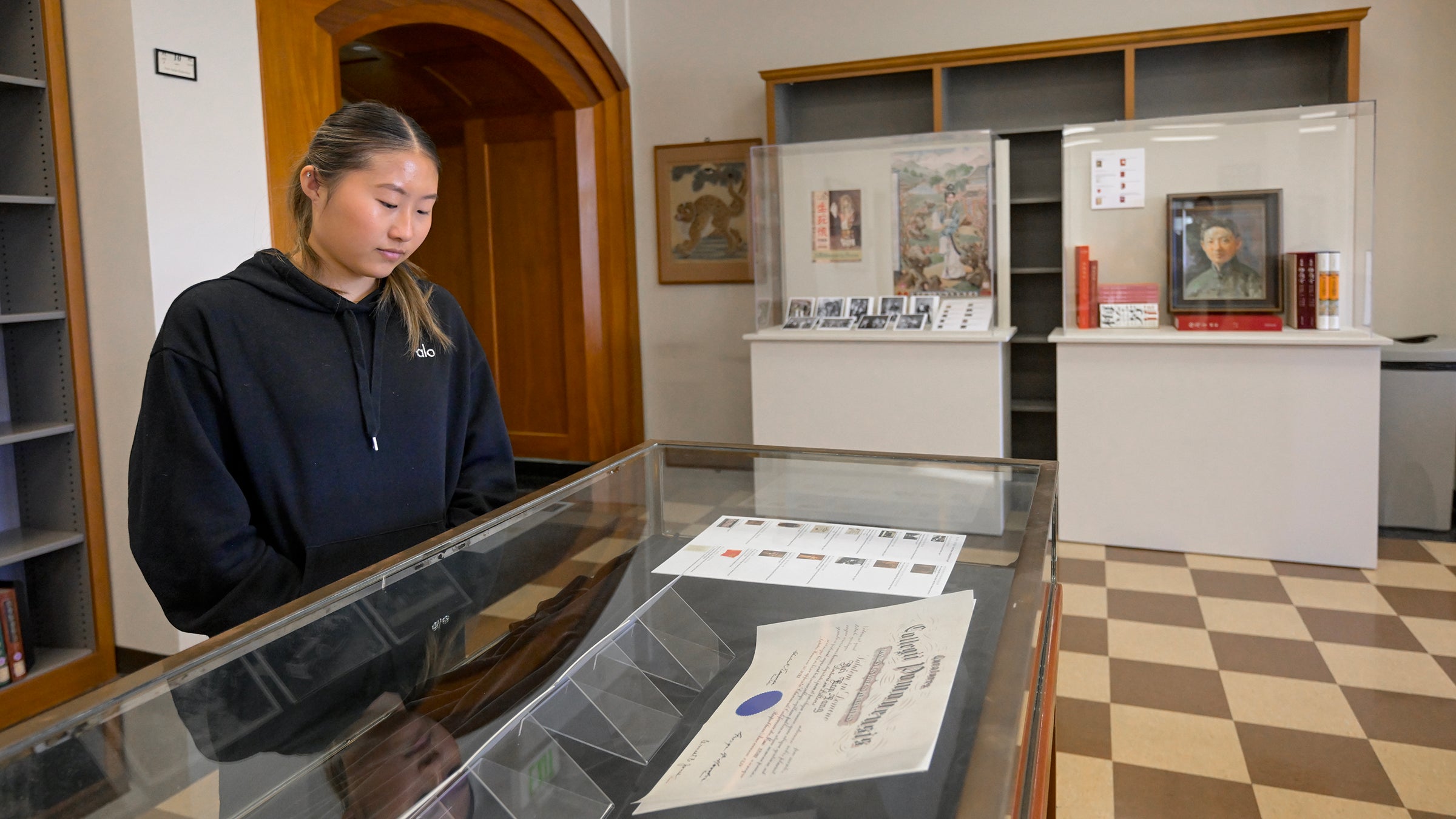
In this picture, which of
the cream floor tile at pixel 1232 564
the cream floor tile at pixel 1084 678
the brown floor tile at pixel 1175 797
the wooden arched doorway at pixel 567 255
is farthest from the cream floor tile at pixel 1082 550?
the wooden arched doorway at pixel 567 255

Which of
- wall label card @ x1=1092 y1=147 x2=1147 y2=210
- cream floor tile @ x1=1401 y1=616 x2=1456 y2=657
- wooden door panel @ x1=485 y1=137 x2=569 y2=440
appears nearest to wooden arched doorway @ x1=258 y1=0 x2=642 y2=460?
wooden door panel @ x1=485 y1=137 x2=569 y2=440

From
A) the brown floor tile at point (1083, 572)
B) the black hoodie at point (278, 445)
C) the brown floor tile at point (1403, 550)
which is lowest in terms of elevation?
the brown floor tile at point (1083, 572)

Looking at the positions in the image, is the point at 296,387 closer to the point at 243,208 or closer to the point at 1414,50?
the point at 243,208

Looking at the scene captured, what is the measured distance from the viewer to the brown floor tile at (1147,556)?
14.0ft

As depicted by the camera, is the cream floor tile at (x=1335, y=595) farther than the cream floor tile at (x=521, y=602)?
Yes

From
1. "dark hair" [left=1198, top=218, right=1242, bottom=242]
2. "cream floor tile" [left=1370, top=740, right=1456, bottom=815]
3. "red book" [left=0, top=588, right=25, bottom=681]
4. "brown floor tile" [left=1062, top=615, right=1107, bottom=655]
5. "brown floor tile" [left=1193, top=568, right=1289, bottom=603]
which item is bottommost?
"cream floor tile" [left=1370, top=740, right=1456, bottom=815]

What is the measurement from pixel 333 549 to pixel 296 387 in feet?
0.88

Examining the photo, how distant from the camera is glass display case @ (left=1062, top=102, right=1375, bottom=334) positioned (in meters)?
4.18

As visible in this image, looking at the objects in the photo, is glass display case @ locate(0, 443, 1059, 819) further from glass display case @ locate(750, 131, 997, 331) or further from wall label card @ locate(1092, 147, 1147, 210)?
wall label card @ locate(1092, 147, 1147, 210)

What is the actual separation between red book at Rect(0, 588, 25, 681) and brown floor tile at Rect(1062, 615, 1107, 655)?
11.1 feet

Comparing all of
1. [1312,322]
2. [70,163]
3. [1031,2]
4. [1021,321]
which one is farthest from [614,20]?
[1312,322]

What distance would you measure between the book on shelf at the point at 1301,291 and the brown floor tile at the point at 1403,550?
3.40 ft

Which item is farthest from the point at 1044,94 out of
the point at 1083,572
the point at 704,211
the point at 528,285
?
the point at 528,285
